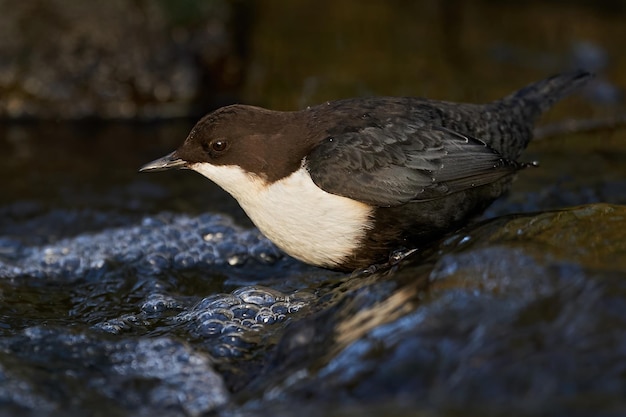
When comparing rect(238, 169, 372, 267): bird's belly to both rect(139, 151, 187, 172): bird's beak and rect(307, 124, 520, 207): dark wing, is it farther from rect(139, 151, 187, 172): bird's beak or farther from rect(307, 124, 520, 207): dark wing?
rect(139, 151, 187, 172): bird's beak

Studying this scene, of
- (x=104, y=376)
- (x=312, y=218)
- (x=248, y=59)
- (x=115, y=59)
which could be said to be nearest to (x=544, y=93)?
(x=312, y=218)

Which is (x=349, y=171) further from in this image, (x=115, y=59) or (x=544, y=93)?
(x=115, y=59)

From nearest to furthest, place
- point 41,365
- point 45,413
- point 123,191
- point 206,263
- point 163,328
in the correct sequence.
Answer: point 45,413 → point 41,365 → point 163,328 → point 206,263 → point 123,191

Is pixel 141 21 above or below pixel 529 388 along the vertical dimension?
above

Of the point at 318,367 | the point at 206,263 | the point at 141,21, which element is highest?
the point at 141,21

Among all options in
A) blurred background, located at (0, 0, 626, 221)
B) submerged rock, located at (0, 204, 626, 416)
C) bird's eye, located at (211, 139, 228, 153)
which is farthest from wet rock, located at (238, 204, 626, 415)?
blurred background, located at (0, 0, 626, 221)

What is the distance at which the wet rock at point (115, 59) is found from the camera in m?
7.83

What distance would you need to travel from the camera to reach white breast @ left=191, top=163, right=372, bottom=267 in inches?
157

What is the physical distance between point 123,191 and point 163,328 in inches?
104

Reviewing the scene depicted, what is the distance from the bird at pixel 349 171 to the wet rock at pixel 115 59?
384 cm

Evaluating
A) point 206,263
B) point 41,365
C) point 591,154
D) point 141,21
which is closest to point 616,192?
point 591,154

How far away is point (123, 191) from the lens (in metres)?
6.44

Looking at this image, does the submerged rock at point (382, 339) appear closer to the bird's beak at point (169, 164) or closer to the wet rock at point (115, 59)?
the bird's beak at point (169, 164)

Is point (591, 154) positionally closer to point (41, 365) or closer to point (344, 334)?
point (344, 334)
